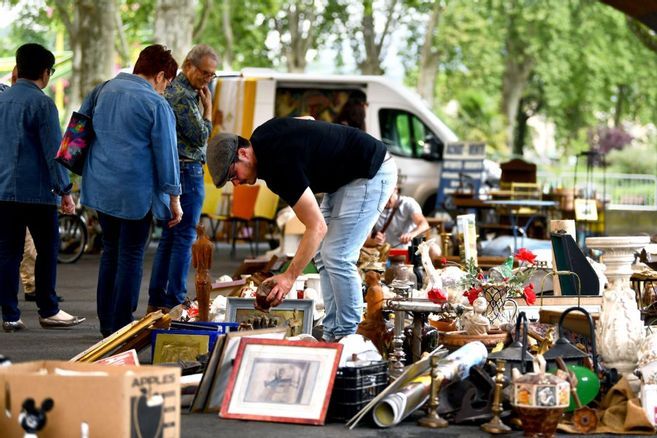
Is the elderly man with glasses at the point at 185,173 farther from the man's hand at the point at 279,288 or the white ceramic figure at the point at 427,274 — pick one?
the man's hand at the point at 279,288

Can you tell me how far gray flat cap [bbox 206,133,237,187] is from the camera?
251 inches

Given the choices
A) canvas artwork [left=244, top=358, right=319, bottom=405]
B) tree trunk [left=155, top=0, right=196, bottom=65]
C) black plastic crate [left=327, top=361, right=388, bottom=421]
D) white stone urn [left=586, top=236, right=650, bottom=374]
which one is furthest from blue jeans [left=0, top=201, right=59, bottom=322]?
tree trunk [left=155, top=0, right=196, bottom=65]

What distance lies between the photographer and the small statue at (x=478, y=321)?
7.12 m

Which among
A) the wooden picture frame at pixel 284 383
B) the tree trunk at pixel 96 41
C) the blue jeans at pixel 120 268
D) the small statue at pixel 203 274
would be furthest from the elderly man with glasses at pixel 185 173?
the tree trunk at pixel 96 41

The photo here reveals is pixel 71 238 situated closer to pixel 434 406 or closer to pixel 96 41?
pixel 96 41

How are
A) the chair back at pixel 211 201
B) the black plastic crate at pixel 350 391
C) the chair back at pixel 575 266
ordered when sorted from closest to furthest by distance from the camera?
the black plastic crate at pixel 350 391, the chair back at pixel 575 266, the chair back at pixel 211 201

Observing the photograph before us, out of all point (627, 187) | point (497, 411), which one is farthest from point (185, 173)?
point (627, 187)

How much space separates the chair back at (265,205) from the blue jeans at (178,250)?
10213 mm

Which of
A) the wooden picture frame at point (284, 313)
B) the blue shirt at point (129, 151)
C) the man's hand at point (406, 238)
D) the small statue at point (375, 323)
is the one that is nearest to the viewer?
the small statue at point (375, 323)

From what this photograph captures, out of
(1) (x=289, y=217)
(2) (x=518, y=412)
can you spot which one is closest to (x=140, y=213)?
(2) (x=518, y=412)

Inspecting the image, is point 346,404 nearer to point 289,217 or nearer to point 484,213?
point 289,217

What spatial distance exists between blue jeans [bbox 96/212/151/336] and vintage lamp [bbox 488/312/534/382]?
2.65m

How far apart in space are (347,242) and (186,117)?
250cm

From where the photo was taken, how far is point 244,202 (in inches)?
778
